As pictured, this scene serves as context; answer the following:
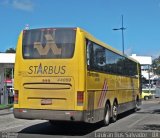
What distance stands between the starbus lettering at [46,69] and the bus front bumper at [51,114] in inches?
52.8

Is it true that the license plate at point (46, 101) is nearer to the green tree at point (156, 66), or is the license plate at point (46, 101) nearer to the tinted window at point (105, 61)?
the tinted window at point (105, 61)

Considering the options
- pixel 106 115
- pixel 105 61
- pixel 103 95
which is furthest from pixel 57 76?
pixel 106 115

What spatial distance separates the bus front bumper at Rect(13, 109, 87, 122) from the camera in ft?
47.7

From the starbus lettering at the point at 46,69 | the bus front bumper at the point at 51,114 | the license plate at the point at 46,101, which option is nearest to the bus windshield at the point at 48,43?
the starbus lettering at the point at 46,69

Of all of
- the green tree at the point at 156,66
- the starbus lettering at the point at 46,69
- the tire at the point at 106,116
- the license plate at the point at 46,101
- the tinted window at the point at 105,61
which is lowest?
the tire at the point at 106,116

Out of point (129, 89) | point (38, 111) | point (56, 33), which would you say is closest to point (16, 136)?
point (38, 111)

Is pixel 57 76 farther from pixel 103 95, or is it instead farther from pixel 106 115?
pixel 106 115

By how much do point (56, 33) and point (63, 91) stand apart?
2.10 metres

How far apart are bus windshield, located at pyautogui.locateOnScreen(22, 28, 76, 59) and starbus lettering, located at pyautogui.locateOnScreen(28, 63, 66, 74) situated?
36cm

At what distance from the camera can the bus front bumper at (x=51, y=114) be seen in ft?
47.7

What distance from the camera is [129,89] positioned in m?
25.0

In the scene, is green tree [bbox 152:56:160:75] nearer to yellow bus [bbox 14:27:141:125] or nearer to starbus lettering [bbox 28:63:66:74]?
yellow bus [bbox 14:27:141:125]

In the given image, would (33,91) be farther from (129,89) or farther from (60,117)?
(129,89)

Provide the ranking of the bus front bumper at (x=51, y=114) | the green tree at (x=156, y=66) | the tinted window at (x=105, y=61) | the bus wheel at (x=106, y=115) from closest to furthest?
the bus front bumper at (x=51, y=114)
the tinted window at (x=105, y=61)
the bus wheel at (x=106, y=115)
the green tree at (x=156, y=66)
